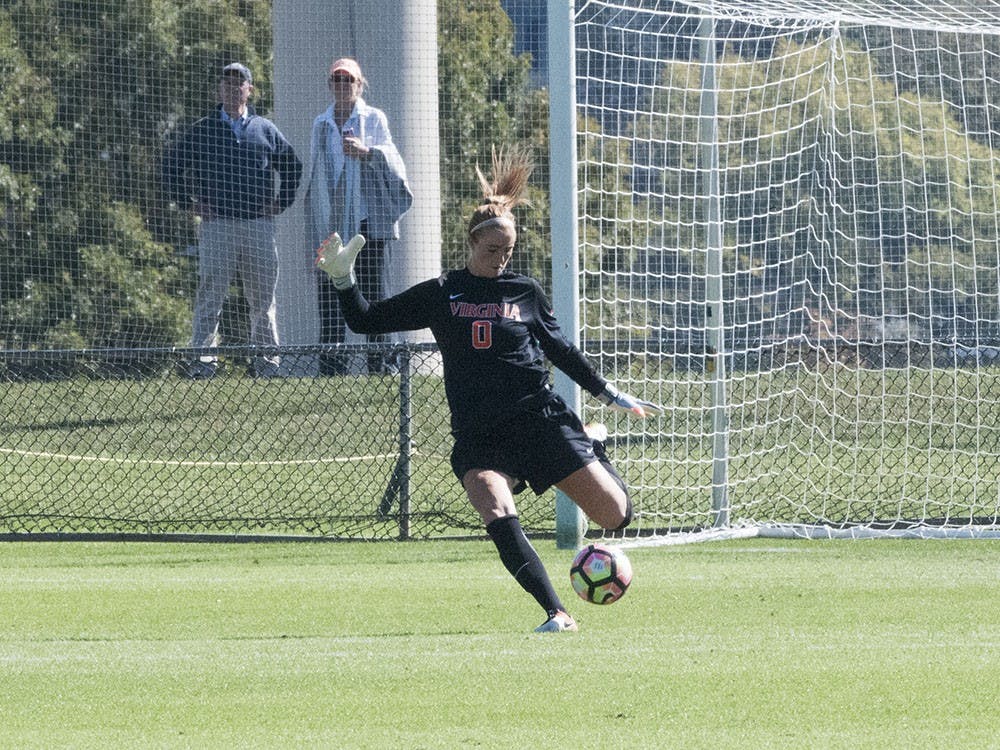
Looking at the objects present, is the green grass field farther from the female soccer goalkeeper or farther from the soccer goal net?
the soccer goal net

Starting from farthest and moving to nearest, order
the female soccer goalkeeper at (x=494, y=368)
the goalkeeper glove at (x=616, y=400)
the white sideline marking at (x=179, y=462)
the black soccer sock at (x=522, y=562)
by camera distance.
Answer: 1. the white sideline marking at (x=179, y=462)
2. the goalkeeper glove at (x=616, y=400)
3. the female soccer goalkeeper at (x=494, y=368)
4. the black soccer sock at (x=522, y=562)

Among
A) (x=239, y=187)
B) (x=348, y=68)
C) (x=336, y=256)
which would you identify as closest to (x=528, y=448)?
(x=336, y=256)

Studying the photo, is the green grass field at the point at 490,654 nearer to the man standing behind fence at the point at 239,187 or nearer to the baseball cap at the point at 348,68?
the man standing behind fence at the point at 239,187

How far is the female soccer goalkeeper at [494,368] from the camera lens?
7.95 metres

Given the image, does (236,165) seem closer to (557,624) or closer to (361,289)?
→ (361,289)

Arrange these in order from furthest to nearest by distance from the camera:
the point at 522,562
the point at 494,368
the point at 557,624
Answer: the point at 494,368
the point at 522,562
the point at 557,624

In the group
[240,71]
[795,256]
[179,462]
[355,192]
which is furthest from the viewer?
[355,192]

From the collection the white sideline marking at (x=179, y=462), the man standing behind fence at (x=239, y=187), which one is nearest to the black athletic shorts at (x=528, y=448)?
the white sideline marking at (x=179, y=462)

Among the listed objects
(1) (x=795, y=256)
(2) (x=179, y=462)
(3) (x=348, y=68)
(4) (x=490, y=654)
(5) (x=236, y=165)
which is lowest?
(2) (x=179, y=462)

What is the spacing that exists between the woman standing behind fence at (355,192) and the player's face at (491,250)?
6260mm

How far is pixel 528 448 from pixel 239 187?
699 centimetres

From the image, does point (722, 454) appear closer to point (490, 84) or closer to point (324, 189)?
point (324, 189)

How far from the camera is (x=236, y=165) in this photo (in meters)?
14.4

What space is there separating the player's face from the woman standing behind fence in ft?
20.5
